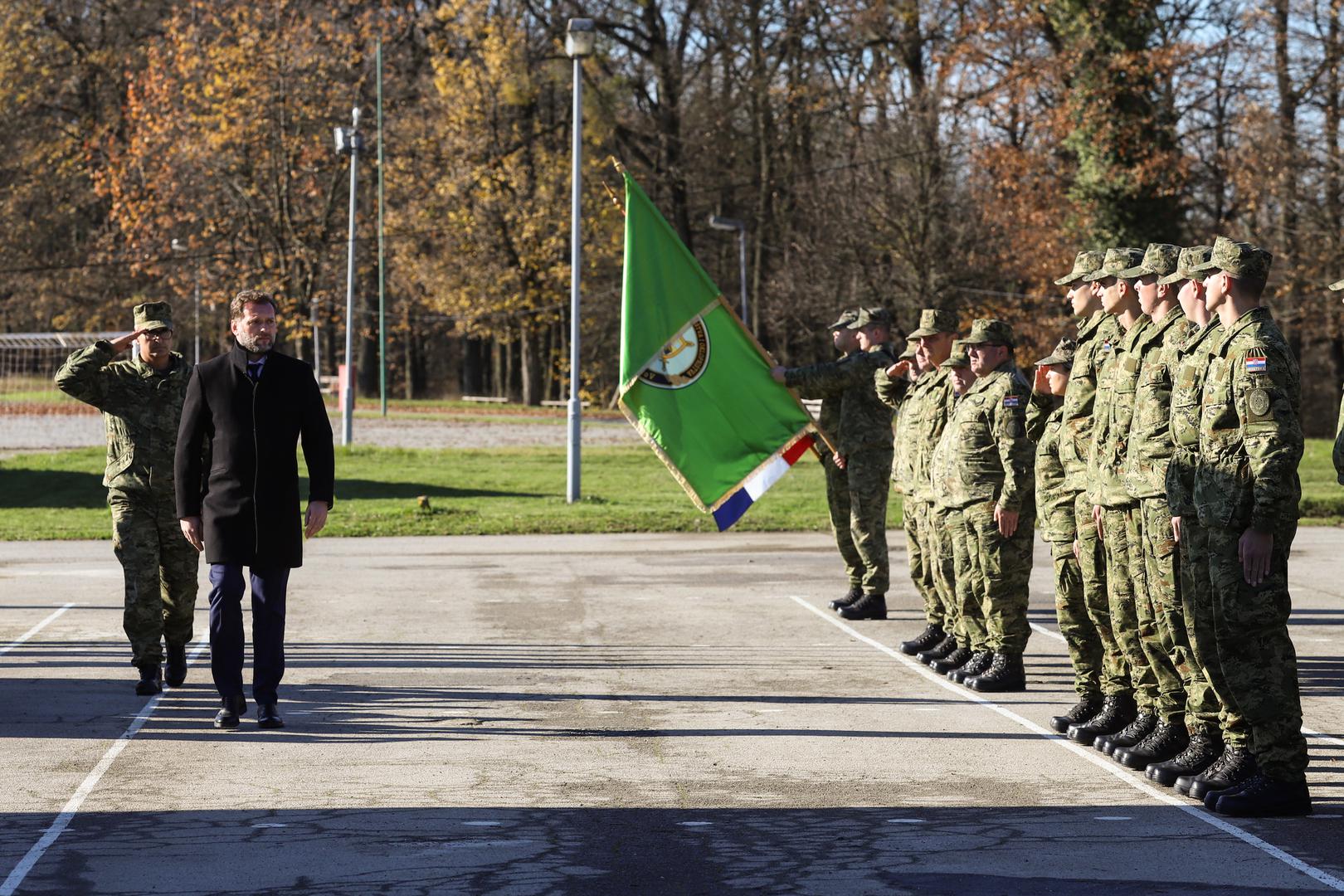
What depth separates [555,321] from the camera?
51719mm

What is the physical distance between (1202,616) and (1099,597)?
48.3 inches

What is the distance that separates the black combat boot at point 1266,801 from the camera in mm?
6633

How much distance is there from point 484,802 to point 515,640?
15.5ft

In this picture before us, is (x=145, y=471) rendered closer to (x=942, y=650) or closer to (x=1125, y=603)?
(x=942, y=650)

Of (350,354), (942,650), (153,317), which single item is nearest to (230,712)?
(153,317)

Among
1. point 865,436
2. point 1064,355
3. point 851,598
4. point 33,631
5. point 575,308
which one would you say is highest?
point 575,308

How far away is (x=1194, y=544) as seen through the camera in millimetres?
6977

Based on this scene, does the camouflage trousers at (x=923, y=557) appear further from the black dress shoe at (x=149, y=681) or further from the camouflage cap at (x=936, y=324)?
the black dress shoe at (x=149, y=681)

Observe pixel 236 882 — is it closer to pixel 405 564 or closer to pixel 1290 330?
pixel 405 564

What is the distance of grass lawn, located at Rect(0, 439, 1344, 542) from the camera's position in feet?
67.8

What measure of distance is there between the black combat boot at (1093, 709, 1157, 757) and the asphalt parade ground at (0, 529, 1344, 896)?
0.32 ft

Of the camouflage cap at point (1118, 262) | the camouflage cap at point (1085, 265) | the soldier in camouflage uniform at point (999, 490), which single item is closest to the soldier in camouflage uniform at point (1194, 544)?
the camouflage cap at point (1118, 262)

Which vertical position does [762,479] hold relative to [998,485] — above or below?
below

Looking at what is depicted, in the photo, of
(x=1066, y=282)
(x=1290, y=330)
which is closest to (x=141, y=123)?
(x=1290, y=330)
